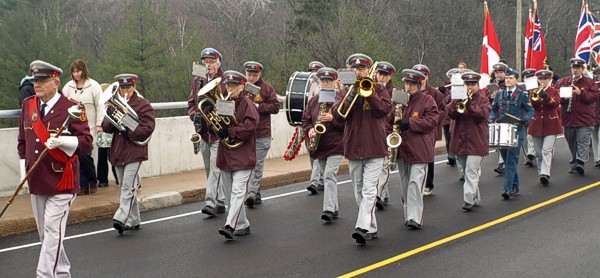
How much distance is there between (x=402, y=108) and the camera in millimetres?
9875

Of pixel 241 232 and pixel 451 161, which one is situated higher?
pixel 451 161

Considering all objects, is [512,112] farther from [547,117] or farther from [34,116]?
[34,116]

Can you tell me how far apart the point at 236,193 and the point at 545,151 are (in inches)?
261

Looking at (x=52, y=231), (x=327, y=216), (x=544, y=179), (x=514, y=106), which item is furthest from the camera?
(x=544, y=179)

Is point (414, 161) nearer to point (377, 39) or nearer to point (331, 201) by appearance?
point (331, 201)

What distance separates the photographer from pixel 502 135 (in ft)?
38.3

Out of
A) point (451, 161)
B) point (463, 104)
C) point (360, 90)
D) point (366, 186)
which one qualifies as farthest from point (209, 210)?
point (451, 161)

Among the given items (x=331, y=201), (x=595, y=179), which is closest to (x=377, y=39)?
(x=595, y=179)

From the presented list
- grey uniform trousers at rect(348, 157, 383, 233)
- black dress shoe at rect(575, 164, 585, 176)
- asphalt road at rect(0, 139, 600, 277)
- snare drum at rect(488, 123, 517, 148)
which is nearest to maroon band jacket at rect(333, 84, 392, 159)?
grey uniform trousers at rect(348, 157, 383, 233)

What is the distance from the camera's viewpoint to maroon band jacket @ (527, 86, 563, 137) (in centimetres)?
1366

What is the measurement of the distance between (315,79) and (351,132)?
3.18 m

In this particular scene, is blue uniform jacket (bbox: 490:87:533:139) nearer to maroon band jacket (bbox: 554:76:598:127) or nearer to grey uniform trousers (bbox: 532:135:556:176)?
grey uniform trousers (bbox: 532:135:556:176)

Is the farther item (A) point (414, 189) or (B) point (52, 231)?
(A) point (414, 189)

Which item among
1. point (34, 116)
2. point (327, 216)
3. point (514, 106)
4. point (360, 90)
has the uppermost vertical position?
point (360, 90)
